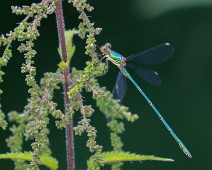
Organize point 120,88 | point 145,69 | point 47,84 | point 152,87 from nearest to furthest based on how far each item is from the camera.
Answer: point 47,84 → point 120,88 → point 145,69 → point 152,87

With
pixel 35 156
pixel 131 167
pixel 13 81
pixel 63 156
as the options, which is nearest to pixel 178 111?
pixel 131 167

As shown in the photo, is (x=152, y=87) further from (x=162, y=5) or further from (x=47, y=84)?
(x=47, y=84)

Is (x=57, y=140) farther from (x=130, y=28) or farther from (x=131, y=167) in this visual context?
(x=130, y=28)

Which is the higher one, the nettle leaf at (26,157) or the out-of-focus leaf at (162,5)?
the out-of-focus leaf at (162,5)

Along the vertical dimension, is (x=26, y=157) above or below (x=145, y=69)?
below

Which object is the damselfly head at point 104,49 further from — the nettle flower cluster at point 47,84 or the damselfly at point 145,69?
the nettle flower cluster at point 47,84

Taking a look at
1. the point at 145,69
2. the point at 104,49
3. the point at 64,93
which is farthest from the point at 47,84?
the point at 145,69

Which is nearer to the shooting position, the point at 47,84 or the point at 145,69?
the point at 47,84

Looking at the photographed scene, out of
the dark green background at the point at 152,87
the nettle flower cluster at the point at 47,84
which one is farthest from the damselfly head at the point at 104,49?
the dark green background at the point at 152,87
